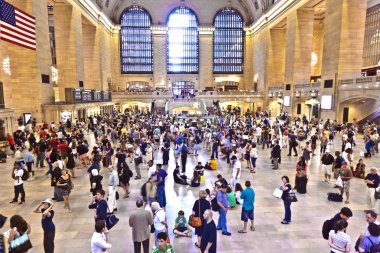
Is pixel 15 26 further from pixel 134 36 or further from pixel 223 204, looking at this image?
pixel 134 36

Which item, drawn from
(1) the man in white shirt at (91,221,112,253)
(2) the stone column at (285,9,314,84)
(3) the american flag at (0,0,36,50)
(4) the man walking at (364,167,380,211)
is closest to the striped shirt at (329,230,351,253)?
(1) the man in white shirt at (91,221,112,253)

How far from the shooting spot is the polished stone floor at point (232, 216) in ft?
18.3

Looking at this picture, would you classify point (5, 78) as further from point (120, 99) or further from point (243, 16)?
point (243, 16)

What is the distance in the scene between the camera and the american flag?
42.2 feet

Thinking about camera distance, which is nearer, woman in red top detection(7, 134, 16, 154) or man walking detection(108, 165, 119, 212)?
man walking detection(108, 165, 119, 212)

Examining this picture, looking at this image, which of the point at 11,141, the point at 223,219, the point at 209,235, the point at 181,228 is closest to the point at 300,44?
the point at 11,141

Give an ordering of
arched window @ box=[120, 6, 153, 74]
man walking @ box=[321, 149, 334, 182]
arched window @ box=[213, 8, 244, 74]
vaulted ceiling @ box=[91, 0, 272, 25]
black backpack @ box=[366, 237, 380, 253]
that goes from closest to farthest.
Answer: black backpack @ box=[366, 237, 380, 253] → man walking @ box=[321, 149, 334, 182] → vaulted ceiling @ box=[91, 0, 272, 25] → arched window @ box=[120, 6, 153, 74] → arched window @ box=[213, 8, 244, 74]

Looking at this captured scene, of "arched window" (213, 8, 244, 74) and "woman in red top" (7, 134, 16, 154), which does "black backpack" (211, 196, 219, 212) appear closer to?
"woman in red top" (7, 134, 16, 154)

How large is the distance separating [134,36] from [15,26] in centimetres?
3644

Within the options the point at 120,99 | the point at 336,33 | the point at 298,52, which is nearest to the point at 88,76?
the point at 120,99

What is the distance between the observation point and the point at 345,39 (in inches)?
891

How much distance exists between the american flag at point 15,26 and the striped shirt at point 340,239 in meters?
15.4

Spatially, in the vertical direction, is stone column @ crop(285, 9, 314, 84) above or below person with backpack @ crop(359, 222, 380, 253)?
above

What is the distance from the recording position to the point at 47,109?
2091 centimetres
